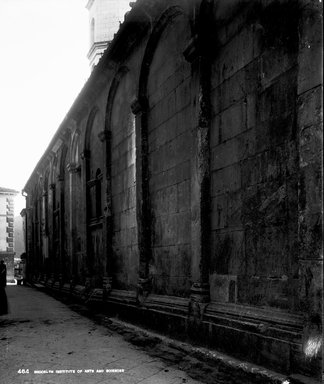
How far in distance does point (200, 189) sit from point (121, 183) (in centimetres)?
422

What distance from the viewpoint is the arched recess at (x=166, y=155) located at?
22.9 ft

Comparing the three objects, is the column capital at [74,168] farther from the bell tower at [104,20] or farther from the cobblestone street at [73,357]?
the bell tower at [104,20]

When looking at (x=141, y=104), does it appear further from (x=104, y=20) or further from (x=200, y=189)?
(x=104, y=20)

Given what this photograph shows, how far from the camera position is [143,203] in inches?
335

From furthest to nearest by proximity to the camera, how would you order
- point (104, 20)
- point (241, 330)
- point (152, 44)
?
point (104, 20) → point (152, 44) → point (241, 330)

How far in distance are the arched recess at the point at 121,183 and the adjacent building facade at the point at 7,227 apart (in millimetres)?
32453

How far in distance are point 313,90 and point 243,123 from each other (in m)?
1.40

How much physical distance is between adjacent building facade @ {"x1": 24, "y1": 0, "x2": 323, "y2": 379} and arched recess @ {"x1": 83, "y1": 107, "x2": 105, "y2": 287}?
1.14 m

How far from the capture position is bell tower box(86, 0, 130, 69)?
26047 millimetres

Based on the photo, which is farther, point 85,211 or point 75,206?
point 75,206

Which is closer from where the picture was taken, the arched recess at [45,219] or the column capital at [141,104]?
the column capital at [141,104]

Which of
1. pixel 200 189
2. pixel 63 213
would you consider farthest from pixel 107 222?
pixel 63 213

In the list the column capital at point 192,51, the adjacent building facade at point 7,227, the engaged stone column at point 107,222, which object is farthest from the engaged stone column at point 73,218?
the adjacent building facade at point 7,227

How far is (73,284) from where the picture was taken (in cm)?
1495
